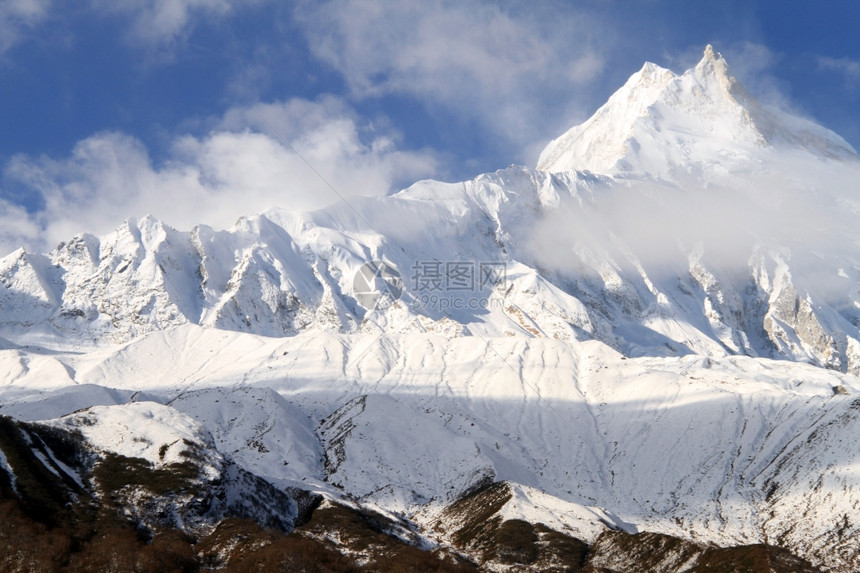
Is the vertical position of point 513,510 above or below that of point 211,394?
below

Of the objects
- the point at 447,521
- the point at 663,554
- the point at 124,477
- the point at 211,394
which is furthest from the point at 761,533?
the point at 211,394

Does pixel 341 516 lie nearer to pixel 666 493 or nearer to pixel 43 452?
pixel 43 452

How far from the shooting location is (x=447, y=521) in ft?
297

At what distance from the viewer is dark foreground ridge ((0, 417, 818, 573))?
56.7 meters

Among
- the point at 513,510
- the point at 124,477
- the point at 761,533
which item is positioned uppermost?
the point at 124,477

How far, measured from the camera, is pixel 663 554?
224ft

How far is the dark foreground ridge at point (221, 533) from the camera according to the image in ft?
186

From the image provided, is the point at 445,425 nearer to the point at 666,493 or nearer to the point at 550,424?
the point at 550,424

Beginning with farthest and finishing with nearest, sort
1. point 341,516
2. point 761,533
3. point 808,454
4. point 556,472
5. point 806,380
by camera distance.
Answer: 1. point 806,380
2. point 556,472
3. point 808,454
4. point 761,533
5. point 341,516

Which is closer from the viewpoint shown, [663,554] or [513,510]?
[663,554]

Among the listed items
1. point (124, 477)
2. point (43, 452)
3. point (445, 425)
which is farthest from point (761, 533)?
point (43, 452)

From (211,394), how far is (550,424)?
59.5 metres

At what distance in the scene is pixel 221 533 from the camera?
65812 mm

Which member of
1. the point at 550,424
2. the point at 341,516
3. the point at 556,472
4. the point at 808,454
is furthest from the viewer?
the point at 550,424
